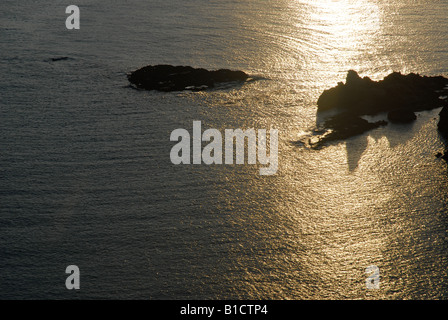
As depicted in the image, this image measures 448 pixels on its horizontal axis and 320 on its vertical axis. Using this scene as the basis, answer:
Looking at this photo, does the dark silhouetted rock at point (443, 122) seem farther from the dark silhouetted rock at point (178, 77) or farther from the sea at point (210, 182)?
the dark silhouetted rock at point (178, 77)

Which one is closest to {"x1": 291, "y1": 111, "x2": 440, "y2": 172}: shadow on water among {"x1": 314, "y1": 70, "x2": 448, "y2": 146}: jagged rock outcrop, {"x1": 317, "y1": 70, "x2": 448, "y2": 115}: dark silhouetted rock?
{"x1": 314, "y1": 70, "x2": 448, "y2": 146}: jagged rock outcrop

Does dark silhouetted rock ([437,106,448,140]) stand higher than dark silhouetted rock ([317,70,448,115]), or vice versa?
dark silhouetted rock ([317,70,448,115])

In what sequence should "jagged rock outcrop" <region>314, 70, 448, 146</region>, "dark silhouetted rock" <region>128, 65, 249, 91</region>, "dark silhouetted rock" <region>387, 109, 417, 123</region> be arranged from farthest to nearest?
"dark silhouetted rock" <region>128, 65, 249, 91</region> → "dark silhouetted rock" <region>387, 109, 417, 123</region> → "jagged rock outcrop" <region>314, 70, 448, 146</region>

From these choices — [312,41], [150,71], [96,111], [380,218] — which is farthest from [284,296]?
[312,41]

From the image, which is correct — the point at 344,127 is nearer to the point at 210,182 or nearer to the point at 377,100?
the point at 377,100

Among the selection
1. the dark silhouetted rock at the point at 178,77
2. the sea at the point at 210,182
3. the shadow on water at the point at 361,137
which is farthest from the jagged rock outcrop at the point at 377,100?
the dark silhouetted rock at the point at 178,77

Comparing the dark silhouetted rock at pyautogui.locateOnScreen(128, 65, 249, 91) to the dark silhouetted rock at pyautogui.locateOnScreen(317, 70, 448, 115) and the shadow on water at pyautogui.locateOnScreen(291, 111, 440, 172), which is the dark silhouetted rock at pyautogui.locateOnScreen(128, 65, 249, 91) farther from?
the shadow on water at pyautogui.locateOnScreen(291, 111, 440, 172)

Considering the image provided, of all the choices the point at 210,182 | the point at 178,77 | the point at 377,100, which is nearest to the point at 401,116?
the point at 377,100
